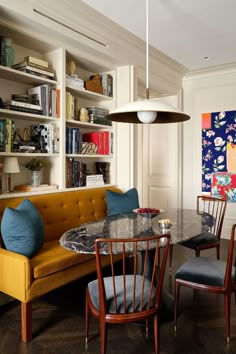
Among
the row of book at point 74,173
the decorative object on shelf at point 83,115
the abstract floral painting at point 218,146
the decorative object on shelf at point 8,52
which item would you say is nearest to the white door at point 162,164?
the abstract floral painting at point 218,146

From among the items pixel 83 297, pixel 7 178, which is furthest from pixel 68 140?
pixel 83 297

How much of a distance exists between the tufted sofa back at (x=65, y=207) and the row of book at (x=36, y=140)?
478 mm

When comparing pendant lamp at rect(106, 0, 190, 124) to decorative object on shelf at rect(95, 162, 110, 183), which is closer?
pendant lamp at rect(106, 0, 190, 124)

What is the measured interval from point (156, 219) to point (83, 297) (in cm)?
101

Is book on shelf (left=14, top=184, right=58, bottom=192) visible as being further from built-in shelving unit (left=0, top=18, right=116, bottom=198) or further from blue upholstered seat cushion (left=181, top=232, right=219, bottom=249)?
blue upholstered seat cushion (left=181, top=232, right=219, bottom=249)

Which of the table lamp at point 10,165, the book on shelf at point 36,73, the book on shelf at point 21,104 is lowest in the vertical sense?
the table lamp at point 10,165

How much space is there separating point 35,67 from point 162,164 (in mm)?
2988

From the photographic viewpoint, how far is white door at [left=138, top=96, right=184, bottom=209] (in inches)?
204

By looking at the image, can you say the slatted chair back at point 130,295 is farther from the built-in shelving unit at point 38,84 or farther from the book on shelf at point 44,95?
the book on shelf at point 44,95

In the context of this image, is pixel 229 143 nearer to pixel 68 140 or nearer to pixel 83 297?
pixel 68 140

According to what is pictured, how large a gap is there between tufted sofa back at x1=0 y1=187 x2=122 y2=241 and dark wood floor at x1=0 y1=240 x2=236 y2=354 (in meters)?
0.68

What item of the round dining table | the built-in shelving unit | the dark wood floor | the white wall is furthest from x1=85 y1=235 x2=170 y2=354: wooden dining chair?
the white wall

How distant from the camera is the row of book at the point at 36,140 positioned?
2775mm

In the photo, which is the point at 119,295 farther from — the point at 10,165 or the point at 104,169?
the point at 104,169
